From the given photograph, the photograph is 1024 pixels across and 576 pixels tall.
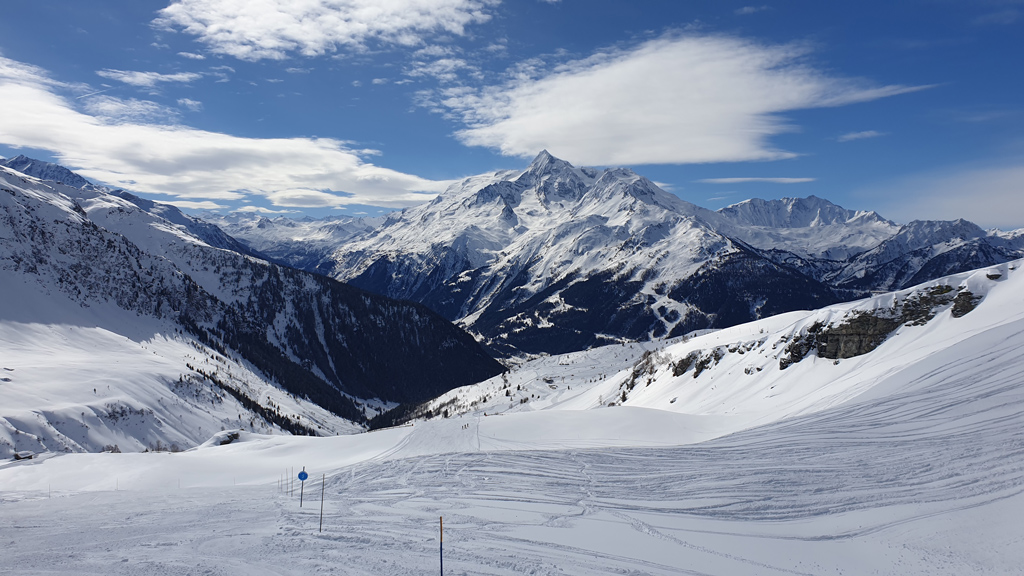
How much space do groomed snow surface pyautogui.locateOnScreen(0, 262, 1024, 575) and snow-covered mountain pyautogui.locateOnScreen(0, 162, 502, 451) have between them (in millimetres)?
32134

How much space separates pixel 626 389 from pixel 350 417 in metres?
94.6

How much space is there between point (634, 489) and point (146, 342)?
364ft

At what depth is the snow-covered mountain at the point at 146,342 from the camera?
58.4m

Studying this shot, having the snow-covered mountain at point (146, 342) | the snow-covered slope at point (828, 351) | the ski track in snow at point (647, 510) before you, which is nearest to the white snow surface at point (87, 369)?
the snow-covered mountain at point (146, 342)

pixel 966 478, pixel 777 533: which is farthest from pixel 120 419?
pixel 966 478

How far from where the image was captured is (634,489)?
20.3 m

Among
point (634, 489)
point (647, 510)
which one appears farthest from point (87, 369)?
point (647, 510)

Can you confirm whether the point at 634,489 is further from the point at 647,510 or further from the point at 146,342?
the point at 146,342

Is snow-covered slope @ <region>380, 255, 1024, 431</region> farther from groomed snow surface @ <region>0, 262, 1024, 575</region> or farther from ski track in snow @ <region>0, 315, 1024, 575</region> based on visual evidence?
ski track in snow @ <region>0, 315, 1024, 575</region>

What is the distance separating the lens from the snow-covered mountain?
192 ft

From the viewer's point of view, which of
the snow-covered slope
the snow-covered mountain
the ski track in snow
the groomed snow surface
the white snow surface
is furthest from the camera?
the snow-covered mountain

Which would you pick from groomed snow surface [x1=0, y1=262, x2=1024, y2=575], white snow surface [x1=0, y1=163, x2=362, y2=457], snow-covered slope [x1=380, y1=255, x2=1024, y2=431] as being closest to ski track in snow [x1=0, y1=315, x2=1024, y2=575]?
groomed snow surface [x1=0, y1=262, x2=1024, y2=575]

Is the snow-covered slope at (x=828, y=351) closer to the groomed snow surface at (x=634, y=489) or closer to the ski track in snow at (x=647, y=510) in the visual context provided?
the groomed snow surface at (x=634, y=489)

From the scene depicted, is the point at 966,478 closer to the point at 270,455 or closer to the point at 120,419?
the point at 270,455
